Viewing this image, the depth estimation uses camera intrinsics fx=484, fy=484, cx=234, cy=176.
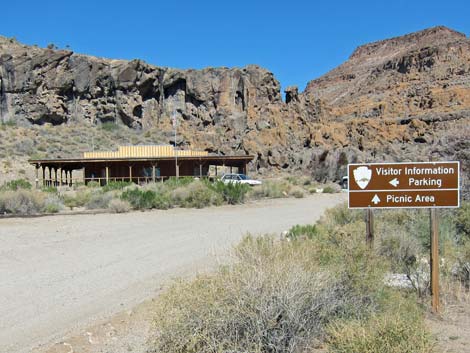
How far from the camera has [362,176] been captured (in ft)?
20.0

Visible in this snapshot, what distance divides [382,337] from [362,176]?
2.80m

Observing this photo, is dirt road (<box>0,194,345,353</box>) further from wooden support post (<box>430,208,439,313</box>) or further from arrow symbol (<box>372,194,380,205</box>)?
wooden support post (<box>430,208,439,313</box>)

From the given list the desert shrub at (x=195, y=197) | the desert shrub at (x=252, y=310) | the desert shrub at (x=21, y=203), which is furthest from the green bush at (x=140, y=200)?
the desert shrub at (x=252, y=310)

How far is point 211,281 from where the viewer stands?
14.3 feet

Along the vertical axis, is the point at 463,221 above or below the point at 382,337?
above

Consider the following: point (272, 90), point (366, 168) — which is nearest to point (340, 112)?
point (272, 90)

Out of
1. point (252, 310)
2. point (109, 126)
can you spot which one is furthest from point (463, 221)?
point (109, 126)

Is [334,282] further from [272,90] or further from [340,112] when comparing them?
[340,112]

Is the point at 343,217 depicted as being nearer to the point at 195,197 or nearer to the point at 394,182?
the point at 394,182

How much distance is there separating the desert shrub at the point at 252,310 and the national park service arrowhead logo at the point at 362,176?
1.83m

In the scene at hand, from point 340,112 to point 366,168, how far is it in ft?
226

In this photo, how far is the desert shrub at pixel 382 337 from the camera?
11.4 feet

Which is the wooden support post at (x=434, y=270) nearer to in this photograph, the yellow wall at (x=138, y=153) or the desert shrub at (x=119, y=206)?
the desert shrub at (x=119, y=206)

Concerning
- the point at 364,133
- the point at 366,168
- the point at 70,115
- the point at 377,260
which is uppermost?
the point at 70,115
